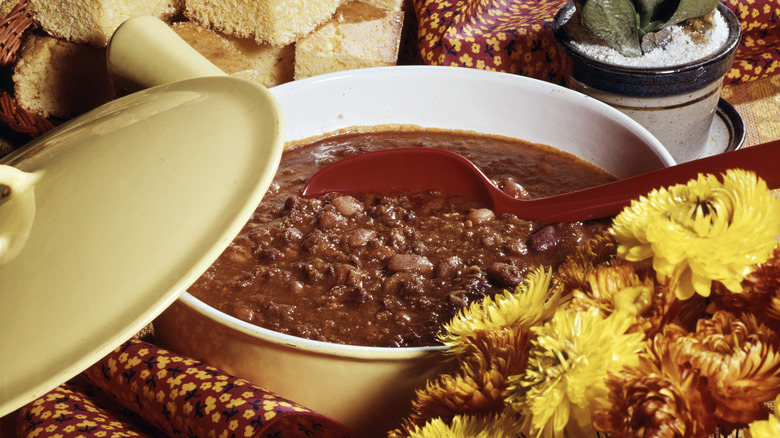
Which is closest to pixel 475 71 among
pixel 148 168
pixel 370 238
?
pixel 370 238

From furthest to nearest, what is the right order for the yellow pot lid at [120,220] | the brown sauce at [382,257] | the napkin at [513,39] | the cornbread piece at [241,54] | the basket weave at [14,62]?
the napkin at [513,39] → the cornbread piece at [241,54] → the basket weave at [14,62] → the brown sauce at [382,257] → the yellow pot lid at [120,220]

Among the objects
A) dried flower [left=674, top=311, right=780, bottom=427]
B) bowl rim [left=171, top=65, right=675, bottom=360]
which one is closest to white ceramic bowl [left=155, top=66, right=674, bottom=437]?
bowl rim [left=171, top=65, right=675, bottom=360]

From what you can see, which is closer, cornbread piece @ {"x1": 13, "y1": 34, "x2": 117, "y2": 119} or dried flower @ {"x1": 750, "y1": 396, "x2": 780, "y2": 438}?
dried flower @ {"x1": 750, "y1": 396, "x2": 780, "y2": 438}

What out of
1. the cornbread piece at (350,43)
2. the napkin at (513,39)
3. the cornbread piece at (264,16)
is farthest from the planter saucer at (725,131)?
the cornbread piece at (264,16)

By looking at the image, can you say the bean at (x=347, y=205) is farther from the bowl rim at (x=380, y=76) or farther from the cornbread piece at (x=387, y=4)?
the cornbread piece at (x=387, y=4)

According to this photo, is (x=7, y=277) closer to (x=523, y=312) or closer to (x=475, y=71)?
(x=523, y=312)

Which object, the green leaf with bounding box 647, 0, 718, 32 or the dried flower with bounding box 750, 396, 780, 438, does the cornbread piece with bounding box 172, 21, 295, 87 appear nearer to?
the green leaf with bounding box 647, 0, 718, 32

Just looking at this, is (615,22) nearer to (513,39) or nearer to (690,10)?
(690,10)
